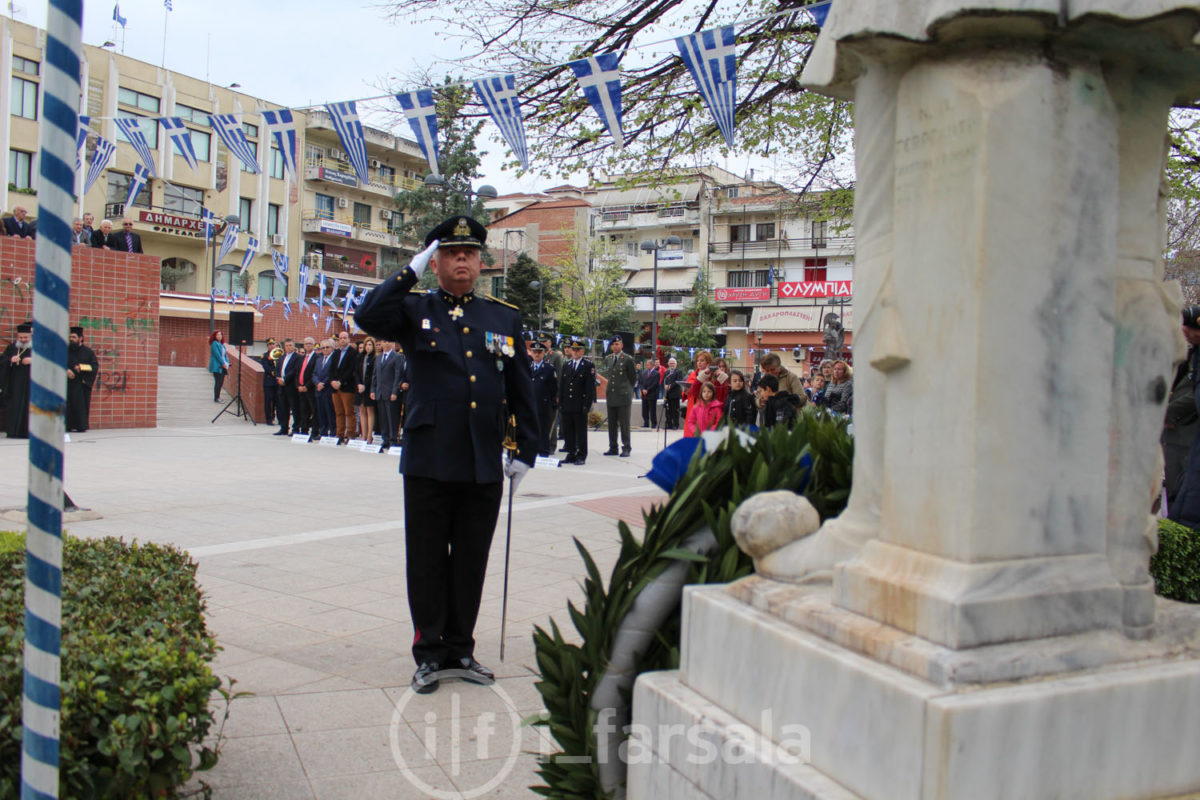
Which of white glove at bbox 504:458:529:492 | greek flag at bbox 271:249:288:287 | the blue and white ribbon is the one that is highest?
greek flag at bbox 271:249:288:287

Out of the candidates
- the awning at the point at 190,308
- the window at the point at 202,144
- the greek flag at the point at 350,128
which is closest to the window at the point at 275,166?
the window at the point at 202,144

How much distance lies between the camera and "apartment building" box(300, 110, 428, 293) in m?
51.3

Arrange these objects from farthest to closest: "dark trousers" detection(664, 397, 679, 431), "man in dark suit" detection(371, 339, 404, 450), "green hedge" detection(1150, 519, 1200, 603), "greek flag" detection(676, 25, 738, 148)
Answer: "dark trousers" detection(664, 397, 679, 431)
"man in dark suit" detection(371, 339, 404, 450)
"greek flag" detection(676, 25, 738, 148)
"green hedge" detection(1150, 519, 1200, 603)

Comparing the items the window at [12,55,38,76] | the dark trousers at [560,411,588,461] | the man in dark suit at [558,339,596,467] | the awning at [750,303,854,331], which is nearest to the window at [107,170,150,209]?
the window at [12,55,38,76]

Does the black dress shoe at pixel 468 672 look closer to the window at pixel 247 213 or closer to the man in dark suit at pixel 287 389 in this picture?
the man in dark suit at pixel 287 389

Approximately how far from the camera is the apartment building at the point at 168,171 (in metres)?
36.3

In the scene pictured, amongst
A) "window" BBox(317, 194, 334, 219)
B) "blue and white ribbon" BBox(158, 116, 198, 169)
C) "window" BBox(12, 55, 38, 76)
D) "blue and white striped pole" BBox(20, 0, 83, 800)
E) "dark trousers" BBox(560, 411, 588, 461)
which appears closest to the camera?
"blue and white striped pole" BBox(20, 0, 83, 800)

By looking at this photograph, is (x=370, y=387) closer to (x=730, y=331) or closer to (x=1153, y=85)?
(x=1153, y=85)

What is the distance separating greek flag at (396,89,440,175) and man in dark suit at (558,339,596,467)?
5.93 metres

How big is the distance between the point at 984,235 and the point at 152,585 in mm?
2871

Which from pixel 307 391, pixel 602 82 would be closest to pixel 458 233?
pixel 602 82

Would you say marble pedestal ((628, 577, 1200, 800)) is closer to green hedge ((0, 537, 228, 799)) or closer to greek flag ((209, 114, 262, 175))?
green hedge ((0, 537, 228, 799))

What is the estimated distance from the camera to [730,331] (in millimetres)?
59188

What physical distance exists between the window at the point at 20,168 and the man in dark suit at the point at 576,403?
103ft
